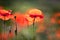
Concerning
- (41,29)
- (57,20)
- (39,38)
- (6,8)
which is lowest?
(39,38)

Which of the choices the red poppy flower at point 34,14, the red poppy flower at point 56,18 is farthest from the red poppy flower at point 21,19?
the red poppy flower at point 56,18

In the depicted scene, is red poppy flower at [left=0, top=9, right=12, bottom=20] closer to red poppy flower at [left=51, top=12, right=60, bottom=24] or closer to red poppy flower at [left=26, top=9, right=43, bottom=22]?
red poppy flower at [left=26, top=9, right=43, bottom=22]

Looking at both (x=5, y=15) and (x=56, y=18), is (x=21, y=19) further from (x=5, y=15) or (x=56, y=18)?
(x=56, y=18)

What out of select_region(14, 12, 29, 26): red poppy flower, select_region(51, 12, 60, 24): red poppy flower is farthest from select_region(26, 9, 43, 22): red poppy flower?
select_region(51, 12, 60, 24): red poppy flower

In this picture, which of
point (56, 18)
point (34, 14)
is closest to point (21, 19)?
point (34, 14)

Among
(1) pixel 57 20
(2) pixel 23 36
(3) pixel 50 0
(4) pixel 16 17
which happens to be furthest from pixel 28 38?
(3) pixel 50 0

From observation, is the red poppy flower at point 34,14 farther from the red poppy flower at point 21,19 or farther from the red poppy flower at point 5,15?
the red poppy flower at point 5,15

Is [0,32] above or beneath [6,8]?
beneath

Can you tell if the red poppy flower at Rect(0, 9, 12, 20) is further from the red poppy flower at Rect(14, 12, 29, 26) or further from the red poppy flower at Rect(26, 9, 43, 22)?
the red poppy flower at Rect(26, 9, 43, 22)

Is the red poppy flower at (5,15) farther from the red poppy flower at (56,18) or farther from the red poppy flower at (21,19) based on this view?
the red poppy flower at (56,18)

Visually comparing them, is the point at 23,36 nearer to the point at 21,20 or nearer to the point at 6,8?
the point at 21,20
